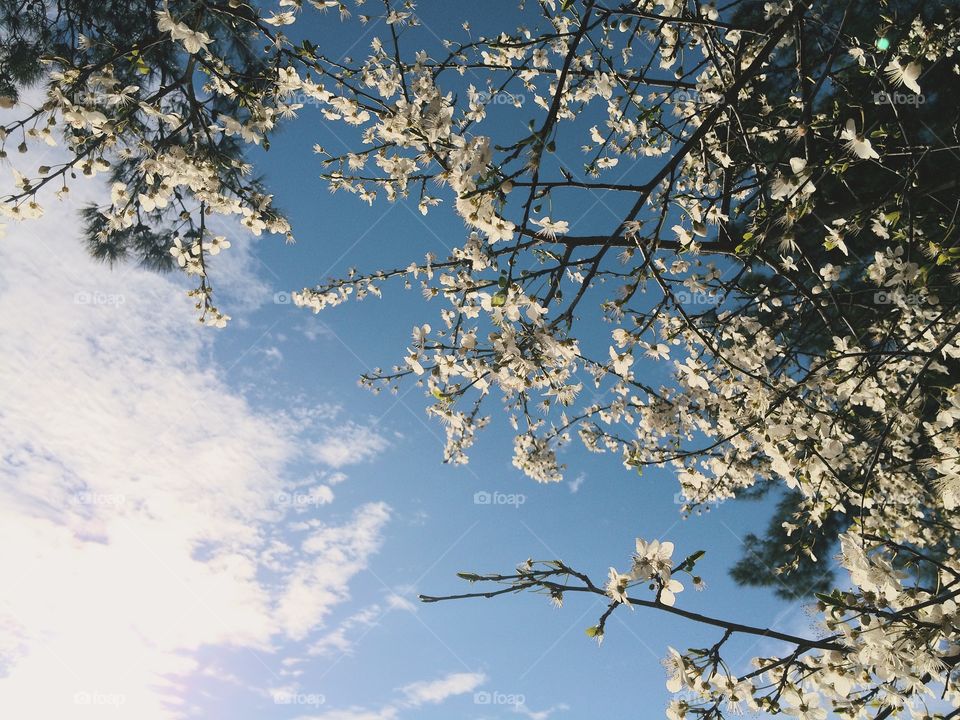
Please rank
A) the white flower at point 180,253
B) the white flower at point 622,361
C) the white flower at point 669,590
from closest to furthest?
the white flower at point 669,590
the white flower at point 622,361
the white flower at point 180,253

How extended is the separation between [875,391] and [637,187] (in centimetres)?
234

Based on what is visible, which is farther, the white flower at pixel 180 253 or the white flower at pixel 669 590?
the white flower at pixel 180 253

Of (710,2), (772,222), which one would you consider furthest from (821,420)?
(710,2)

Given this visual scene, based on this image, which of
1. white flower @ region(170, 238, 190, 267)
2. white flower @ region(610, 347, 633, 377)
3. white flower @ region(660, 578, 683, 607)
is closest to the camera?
white flower @ region(660, 578, 683, 607)

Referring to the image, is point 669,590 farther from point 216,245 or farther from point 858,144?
point 216,245

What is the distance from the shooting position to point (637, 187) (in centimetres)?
182

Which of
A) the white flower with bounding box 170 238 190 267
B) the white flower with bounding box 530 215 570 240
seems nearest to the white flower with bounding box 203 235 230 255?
the white flower with bounding box 170 238 190 267

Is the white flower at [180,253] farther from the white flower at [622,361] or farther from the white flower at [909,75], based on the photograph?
the white flower at [909,75]

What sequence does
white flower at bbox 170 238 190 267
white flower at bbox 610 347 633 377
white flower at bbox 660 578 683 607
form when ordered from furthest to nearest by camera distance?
white flower at bbox 170 238 190 267 < white flower at bbox 610 347 633 377 < white flower at bbox 660 578 683 607

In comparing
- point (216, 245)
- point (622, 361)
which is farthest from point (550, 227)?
point (216, 245)

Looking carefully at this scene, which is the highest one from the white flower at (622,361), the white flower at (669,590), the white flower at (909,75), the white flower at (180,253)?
the white flower at (180,253)

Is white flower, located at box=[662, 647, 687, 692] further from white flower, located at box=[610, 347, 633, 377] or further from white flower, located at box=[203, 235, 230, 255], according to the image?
white flower, located at box=[203, 235, 230, 255]

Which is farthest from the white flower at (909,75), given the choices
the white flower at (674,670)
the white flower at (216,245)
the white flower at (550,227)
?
the white flower at (216,245)

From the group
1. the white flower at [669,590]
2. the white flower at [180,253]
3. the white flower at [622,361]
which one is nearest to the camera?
the white flower at [669,590]
